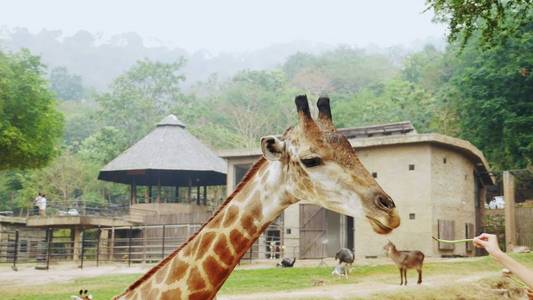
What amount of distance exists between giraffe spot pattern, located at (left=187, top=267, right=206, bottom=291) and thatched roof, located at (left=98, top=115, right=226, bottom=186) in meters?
37.6

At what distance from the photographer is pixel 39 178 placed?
52.3 metres

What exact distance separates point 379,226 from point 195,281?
1363mm

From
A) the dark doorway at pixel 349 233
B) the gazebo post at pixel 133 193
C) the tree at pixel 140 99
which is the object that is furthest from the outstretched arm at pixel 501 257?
the tree at pixel 140 99

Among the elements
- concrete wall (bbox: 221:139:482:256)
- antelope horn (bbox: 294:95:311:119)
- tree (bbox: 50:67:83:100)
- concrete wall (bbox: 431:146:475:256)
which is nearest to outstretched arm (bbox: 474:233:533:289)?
antelope horn (bbox: 294:95:311:119)

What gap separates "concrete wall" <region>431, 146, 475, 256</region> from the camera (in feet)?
100

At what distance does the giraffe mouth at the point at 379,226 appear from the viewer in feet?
13.1

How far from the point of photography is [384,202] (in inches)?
158

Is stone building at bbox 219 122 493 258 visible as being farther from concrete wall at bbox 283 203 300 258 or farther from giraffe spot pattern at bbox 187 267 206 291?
giraffe spot pattern at bbox 187 267 206 291

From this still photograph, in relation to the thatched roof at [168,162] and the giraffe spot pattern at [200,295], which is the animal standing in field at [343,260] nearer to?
the giraffe spot pattern at [200,295]

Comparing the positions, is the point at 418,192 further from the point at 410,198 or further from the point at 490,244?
the point at 490,244

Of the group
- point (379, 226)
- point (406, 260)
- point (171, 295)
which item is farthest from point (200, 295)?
point (406, 260)

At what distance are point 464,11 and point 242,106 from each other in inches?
2457

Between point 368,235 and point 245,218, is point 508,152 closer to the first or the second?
point 368,235

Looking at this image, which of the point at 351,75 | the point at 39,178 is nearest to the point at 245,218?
the point at 39,178
